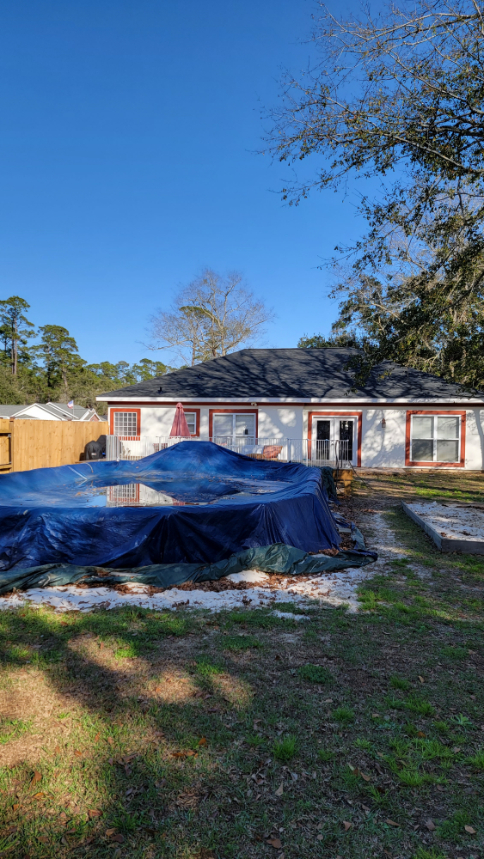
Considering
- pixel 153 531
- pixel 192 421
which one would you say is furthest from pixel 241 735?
pixel 192 421

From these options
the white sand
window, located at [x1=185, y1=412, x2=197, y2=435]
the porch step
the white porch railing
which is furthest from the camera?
window, located at [x1=185, y1=412, x2=197, y2=435]

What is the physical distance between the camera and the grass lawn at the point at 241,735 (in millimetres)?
1931

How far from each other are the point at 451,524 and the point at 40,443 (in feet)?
35.2

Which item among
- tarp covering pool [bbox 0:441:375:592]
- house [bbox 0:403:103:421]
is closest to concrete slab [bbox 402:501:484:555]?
tarp covering pool [bbox 0:441:375:592]

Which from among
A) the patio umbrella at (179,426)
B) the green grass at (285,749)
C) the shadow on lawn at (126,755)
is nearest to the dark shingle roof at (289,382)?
the patio umbrella at (179,426)

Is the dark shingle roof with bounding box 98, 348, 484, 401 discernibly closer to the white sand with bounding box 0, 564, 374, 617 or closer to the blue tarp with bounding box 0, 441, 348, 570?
the blue tarp with bounding box 0, 441, 348, 570

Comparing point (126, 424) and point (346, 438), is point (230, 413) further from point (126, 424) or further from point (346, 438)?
point (346, 438)

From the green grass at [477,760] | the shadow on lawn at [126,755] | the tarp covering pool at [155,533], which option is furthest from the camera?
the tarp covering pool at [155,533]

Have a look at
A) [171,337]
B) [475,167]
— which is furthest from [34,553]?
[171,337]

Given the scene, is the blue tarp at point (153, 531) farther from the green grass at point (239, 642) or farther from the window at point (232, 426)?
the window at point (232, 426)

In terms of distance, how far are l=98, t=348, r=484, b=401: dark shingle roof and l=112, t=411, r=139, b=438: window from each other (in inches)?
32.4

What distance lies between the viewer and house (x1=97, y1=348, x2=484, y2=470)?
671 inches

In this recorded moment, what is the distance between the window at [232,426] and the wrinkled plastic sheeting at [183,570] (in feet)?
40.2

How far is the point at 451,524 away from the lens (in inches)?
300
